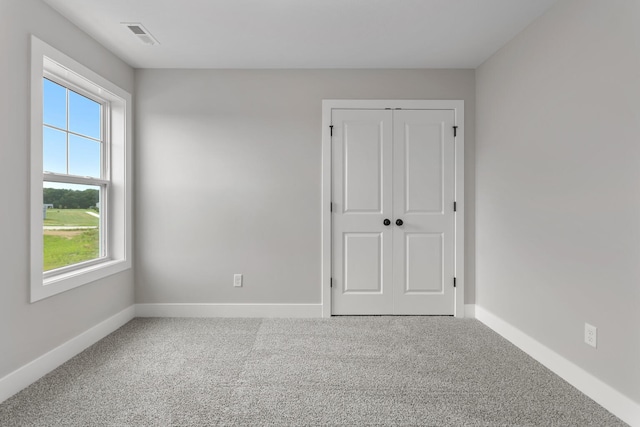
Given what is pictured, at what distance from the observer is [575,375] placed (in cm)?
224

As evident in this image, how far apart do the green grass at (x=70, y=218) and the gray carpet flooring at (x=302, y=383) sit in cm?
100

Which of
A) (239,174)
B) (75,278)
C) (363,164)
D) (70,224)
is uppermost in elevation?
(363,164)

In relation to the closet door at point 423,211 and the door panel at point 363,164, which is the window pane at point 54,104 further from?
the closet door at point 423,211

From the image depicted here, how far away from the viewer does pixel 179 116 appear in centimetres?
352

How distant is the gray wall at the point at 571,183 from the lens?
188 cm

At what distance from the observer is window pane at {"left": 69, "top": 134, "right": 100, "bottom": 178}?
2.82m

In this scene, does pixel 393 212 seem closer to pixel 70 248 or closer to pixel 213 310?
pixel 213 310

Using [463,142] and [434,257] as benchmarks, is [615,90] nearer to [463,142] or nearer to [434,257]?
[463,142]

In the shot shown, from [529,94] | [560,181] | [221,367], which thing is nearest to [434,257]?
[560,181]

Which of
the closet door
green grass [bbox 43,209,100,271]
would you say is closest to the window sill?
green grass [bbox 43,209,100,271]

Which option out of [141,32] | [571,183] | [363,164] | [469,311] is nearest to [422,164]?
[363,164]

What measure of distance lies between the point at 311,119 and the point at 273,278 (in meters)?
1.64

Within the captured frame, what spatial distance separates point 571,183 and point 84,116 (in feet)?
12.2

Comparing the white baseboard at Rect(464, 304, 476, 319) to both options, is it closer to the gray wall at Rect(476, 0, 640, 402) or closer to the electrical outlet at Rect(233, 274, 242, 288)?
the gray wall at Rect(476, 0, 640, 402)
